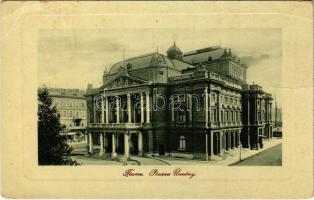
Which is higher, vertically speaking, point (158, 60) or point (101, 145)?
point (158, 60)

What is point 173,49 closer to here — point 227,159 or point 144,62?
point 144,62

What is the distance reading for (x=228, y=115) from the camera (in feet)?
9.12

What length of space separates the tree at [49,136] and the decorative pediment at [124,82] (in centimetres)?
47

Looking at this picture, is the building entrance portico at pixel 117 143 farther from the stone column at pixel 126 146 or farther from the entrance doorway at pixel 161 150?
the entrance doorway at pixel 161 150

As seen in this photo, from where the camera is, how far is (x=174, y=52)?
8.64 feet

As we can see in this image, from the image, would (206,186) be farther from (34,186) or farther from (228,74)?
(34,186)

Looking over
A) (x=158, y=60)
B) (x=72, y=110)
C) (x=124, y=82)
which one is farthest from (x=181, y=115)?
(x=72, y=110)

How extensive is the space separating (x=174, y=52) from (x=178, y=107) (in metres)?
0.43

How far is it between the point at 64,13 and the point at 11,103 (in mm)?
789

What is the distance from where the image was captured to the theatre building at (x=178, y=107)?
2.71 meters

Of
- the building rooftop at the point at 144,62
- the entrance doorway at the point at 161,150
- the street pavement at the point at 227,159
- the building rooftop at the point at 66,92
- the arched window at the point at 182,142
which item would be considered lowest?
the street pavement at the point at 227,159

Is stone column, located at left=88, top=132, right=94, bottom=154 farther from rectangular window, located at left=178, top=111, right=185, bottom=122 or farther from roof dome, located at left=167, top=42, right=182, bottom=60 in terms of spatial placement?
roof dome, located at left=167, top=42, right=182, bottom=60

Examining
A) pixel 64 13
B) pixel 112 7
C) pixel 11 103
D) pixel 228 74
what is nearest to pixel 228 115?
pixel 228 74

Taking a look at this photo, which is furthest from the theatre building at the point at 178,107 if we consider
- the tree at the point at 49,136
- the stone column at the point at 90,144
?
the tree at the point at 49,136
